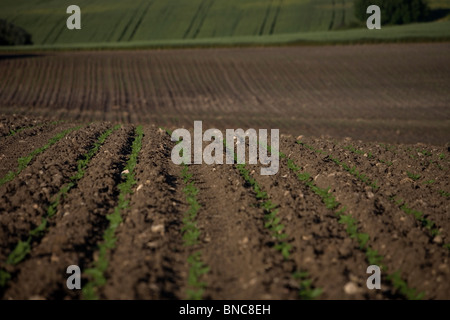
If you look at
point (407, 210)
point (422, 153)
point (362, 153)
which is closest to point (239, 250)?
point (407, 210)

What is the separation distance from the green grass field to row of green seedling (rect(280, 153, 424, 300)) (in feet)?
143

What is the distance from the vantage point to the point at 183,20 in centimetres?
5728

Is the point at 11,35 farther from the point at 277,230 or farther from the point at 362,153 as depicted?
the point at 277,230

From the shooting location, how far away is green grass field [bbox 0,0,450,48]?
5259 centimetres

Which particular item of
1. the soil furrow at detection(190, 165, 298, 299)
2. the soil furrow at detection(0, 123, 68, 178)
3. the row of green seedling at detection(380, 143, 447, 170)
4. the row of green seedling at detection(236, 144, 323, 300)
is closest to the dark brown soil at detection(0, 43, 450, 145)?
the row of green seedling at detection(380, 143, 447, 170)

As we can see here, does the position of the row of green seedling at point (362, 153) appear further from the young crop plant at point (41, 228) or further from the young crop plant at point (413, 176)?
the young crop plant at point (41, 228)

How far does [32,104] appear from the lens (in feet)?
68.0

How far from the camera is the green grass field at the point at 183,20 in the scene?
52594mm

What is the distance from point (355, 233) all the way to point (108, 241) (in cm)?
355

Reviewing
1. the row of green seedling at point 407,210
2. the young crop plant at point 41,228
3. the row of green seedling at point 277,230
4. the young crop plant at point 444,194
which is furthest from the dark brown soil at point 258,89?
the young crop plant at point 41,228
